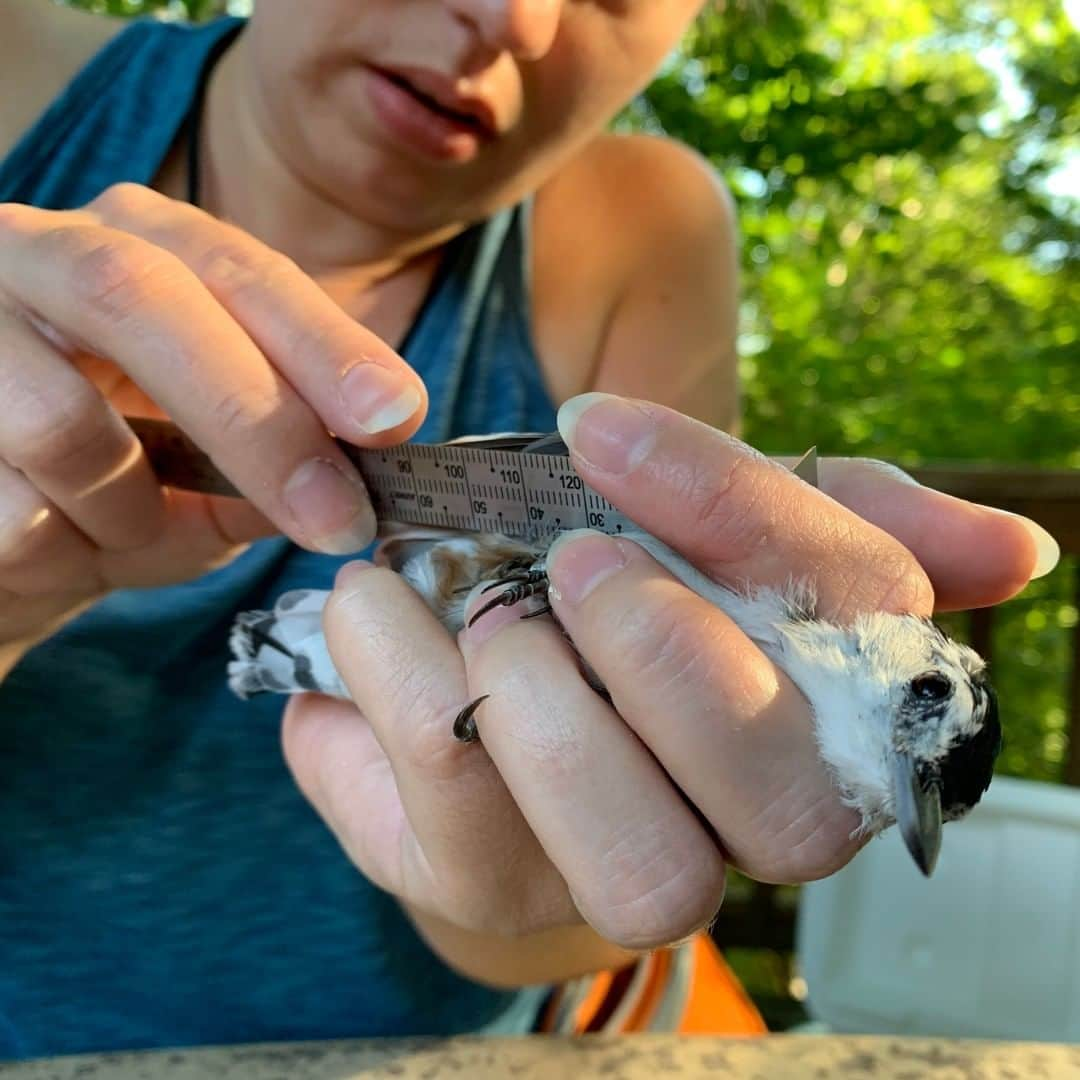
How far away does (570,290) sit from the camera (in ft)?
4.47

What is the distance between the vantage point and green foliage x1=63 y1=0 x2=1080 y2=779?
8.97 feet

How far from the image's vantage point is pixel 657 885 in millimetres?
514

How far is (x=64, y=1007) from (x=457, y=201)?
3.56 ft

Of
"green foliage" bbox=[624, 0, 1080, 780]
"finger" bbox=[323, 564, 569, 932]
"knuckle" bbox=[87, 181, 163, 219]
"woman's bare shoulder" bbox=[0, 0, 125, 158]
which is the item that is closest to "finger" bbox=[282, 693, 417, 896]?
"finger" bbox=[323, 564, 569, 932]

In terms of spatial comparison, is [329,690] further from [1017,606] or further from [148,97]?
[1017,606]

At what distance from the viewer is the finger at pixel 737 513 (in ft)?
1.83

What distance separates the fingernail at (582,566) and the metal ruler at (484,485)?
77 millimetres

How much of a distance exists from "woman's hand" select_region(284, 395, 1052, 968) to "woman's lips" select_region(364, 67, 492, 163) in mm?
525

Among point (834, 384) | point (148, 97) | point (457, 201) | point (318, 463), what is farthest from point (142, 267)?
point (834, 384)

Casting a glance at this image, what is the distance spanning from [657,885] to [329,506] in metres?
0.38

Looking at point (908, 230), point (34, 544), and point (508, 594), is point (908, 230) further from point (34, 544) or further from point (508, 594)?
point (34, 544)

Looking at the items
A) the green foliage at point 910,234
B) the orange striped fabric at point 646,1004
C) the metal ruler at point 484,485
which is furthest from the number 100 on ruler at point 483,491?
the green foliage at point 910,234

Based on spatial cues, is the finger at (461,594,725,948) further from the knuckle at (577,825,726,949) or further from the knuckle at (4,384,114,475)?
the knuckle at (4,384,114,475)

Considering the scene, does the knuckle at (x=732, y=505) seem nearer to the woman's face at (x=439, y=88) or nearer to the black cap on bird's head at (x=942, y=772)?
the black cap on bird's head at (x=942, y=772)
